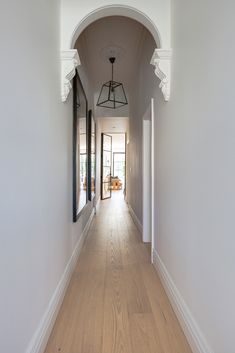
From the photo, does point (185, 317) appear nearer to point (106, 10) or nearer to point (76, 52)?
point (76, 52)

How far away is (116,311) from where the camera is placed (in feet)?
5.94

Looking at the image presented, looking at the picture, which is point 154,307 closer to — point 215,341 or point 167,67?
point 215,341

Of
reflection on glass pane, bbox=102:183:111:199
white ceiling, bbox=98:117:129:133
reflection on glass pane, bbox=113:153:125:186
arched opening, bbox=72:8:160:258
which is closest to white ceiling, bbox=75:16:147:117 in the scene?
arched opening, bbox=72:8:160:258

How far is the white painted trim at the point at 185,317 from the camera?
4.20 ft

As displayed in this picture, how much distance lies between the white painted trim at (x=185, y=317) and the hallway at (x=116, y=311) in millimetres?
56

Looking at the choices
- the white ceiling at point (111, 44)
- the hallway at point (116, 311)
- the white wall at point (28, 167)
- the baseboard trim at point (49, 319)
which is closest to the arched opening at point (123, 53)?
the white ceiling at point (111, 44)

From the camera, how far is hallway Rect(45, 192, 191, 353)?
146 cm

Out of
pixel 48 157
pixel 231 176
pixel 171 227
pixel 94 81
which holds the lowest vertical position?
pixel 171 227

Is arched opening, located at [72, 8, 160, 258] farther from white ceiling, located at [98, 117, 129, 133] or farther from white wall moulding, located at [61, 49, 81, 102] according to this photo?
white ceiling, located at [98, 117, 129, 133]

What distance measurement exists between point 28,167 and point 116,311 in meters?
1.34

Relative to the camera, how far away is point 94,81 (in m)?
5.39

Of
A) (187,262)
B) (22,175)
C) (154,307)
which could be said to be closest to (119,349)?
(154,307)

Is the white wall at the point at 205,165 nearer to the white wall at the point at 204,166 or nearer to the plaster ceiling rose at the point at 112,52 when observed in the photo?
the white wall at the point at 204,166

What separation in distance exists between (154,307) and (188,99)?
1.60m
